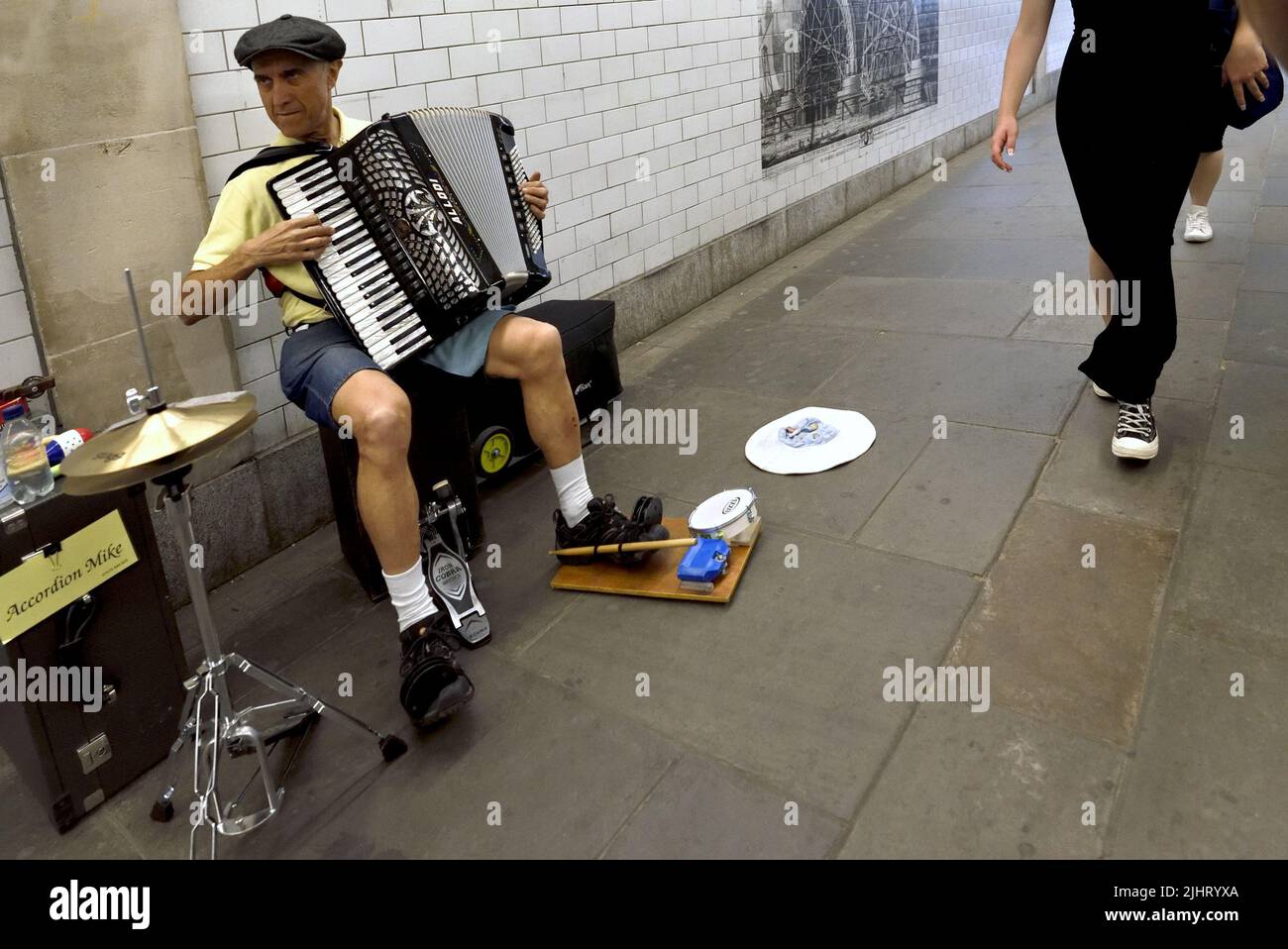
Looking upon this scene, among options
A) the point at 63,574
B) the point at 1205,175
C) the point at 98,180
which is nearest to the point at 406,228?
the point at 98,180

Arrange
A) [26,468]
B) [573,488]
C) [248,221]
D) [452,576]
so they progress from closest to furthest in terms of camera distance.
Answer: [26,468] → [248,221] → [452,576] → [573,488]

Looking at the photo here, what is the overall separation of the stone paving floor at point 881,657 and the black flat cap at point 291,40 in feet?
5.16

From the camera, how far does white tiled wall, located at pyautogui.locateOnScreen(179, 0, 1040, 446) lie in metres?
3.01

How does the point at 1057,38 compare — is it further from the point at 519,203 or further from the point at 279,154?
the point at 279,154

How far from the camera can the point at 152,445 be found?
1.69 m

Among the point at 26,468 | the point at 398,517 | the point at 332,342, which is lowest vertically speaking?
the point at 398,517

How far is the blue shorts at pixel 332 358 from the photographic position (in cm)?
247

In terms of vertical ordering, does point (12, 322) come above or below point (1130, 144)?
below

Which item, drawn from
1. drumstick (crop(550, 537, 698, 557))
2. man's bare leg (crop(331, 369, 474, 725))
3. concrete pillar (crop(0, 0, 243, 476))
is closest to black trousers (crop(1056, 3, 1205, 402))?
drumstick (crop(550, 537, 698, 557))

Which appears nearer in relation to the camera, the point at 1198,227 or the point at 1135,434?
the point at 1135,434

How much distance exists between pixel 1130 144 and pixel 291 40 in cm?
252

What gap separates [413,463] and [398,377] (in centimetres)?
32
